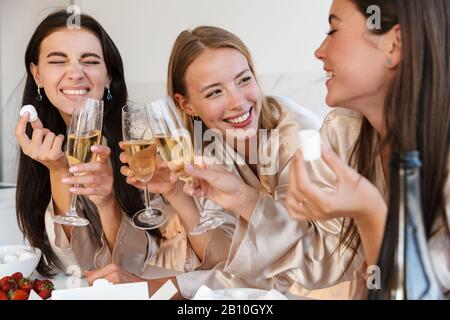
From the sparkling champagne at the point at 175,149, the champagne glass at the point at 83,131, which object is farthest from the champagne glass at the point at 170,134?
the champagne glass at the point at 83,131

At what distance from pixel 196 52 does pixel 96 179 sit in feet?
1.21

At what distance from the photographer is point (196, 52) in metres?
1.26

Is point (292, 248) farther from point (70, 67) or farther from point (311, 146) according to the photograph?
point (70, 67)

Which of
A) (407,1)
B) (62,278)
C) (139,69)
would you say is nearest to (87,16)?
(139,69)

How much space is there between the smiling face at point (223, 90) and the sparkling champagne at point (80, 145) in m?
0.28

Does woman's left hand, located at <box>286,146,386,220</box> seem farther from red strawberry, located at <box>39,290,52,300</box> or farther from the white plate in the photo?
red strawberry, located at <box>39,290,52,300</box>

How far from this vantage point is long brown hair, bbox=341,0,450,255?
2.85 feet

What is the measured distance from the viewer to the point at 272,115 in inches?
49.4

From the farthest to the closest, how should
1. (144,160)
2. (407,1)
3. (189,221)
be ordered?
(189,221), (144,160), (407,1)

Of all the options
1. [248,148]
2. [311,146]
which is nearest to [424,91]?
[311,146]

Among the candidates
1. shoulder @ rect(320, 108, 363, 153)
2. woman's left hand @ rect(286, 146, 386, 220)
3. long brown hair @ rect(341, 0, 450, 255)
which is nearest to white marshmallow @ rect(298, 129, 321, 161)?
woman's left hand @ rect(286, 146, 386, 220)

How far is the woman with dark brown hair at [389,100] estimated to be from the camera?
2.65 ft
